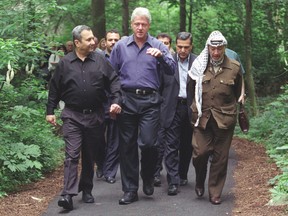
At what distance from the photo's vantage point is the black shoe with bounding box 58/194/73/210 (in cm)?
687

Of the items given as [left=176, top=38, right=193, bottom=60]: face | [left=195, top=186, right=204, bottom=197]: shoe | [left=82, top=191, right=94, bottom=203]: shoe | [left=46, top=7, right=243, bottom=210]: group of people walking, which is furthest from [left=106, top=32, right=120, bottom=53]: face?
[left=195, top=186, right=204, bottom=197]: shoe

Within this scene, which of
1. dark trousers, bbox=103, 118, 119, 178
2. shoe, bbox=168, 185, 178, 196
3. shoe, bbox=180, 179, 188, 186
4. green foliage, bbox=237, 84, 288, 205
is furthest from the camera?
dark trousers, bbox=103, 118, 119, 178

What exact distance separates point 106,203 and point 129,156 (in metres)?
0.71

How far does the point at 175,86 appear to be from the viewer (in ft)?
26.7

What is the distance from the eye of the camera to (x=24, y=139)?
30.4ft

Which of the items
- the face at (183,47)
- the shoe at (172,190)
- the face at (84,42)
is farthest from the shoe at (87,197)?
the face at (183,47)

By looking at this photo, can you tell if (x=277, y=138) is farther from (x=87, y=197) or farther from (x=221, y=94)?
(x=87, y=197)

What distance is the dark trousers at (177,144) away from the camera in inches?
316

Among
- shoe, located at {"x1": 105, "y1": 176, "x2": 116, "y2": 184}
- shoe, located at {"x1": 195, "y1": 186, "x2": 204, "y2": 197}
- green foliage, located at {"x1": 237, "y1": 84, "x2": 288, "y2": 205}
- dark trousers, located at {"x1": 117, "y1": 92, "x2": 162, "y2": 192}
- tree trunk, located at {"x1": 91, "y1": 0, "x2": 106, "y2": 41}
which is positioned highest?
tree trunk, located at {"x1": 91, "y1": 0, "x2": 106, "y2": 41}

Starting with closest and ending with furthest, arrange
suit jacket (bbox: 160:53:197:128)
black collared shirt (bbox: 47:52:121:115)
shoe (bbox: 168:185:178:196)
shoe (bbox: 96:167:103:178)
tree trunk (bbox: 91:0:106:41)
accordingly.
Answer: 1. black collared shirt (bbox: 47:52:121:115)
2. shoe (bbox: 168:185:178:196)
3. suit jacket (bbox: 160:53:197:128)
4. shoe (bbox: 96:167:103:178)
5. tree trunk (bbox: 91:0:106:41)

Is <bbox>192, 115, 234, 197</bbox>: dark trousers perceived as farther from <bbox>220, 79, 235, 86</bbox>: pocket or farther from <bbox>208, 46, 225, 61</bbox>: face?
<bbox>208, 46, 225, 61</bbox>: face

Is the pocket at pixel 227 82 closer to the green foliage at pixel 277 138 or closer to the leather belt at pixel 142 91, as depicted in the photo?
the leather belt at pixel 142 91

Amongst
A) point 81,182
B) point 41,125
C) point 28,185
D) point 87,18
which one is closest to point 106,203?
point 81,182

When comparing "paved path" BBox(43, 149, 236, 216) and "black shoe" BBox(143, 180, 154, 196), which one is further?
"black shoe" BBox(143, 180, 154, 196)
